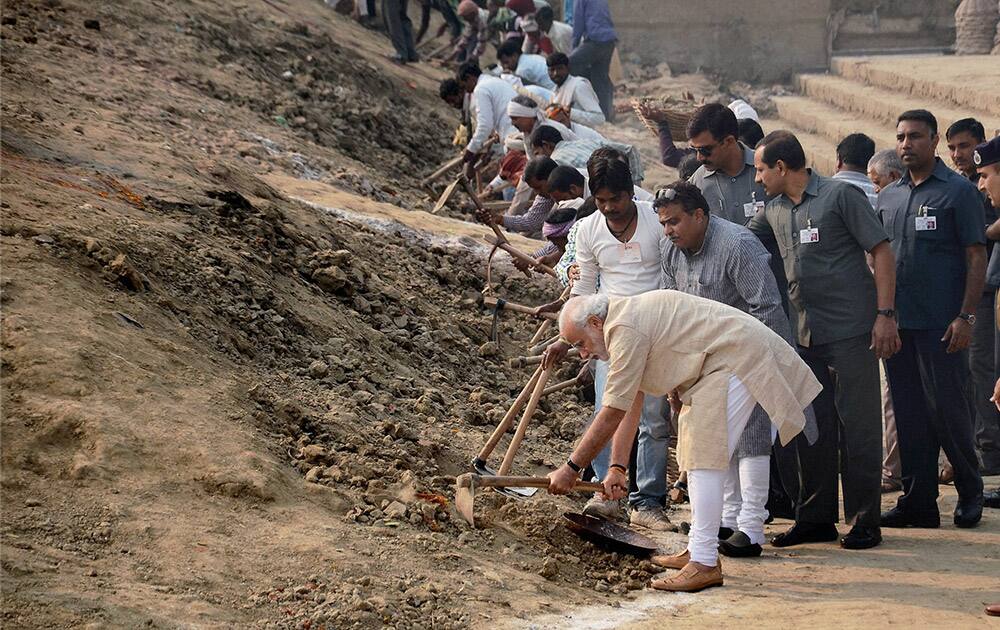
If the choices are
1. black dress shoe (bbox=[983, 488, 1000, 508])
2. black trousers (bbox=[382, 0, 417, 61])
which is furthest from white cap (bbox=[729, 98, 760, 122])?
black trousers (bbox=[382, 0, 417, 61])

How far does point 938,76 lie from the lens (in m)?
14.2

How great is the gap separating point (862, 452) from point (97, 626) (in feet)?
11.9

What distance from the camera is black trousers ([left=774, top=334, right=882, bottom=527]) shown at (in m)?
5.99

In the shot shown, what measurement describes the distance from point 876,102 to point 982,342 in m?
7.94

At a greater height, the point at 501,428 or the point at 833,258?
the point at 833,258

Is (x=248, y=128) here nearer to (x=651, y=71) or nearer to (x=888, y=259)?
(x=888, y=259)

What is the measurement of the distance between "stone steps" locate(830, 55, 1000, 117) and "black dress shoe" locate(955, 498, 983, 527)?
21.6 ft

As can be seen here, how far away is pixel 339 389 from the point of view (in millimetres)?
6680

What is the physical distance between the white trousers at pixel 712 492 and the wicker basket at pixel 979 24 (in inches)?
523

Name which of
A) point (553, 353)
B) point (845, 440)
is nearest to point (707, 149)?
point (553, 353)

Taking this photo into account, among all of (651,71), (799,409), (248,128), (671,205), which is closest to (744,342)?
(799,409)

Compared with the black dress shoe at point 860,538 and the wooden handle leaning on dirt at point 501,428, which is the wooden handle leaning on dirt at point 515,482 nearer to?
the wooden handle leaning on dirt at point 501,428

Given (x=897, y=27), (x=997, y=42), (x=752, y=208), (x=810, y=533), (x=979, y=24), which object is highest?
(x=897, y=27)

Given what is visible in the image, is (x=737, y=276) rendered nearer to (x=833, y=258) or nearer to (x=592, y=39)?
(x=833, y=258)
